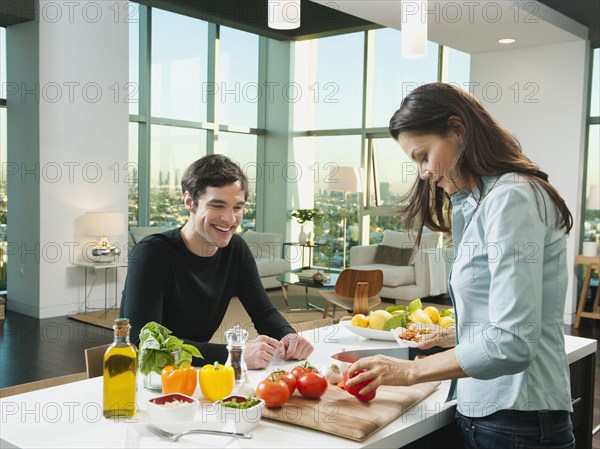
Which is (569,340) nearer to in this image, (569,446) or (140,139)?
(569,446)

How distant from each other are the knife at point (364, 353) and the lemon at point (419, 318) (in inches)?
6.8

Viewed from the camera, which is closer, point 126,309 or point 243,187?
point 126,309

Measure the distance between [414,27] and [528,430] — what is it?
2494 millimetres

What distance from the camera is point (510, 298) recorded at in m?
1.32

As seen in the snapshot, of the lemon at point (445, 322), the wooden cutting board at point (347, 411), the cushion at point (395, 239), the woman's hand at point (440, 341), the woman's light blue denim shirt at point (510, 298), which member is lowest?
the cushion at point (395, 239)

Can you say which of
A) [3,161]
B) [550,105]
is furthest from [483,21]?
[3,161]

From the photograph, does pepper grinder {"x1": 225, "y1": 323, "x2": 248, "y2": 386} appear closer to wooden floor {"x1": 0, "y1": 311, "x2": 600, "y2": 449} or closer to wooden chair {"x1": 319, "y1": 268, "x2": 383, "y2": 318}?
wooden floor {"x1": 0, "y1": 311, "x2": 600, "y2": 449}

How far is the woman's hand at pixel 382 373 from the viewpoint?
1.53 m

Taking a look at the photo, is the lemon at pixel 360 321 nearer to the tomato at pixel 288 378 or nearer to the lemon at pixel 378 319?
the lemon at pixel 378 319

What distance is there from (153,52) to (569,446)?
8.70m

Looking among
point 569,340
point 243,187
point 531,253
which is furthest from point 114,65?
point 531,253

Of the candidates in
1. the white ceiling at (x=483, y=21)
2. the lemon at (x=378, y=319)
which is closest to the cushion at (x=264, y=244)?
the white ceiling at (x=483, y=21)

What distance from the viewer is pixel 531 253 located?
1.34 metres

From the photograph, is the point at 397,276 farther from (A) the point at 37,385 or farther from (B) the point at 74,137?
(A) the point at 37,385
